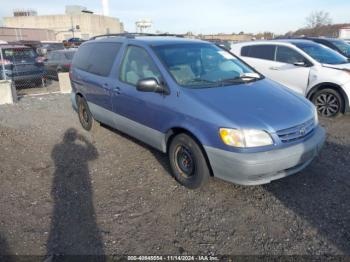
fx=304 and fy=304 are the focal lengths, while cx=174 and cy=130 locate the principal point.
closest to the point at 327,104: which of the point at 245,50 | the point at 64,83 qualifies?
the point at 245,50

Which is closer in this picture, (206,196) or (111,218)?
(111,218)

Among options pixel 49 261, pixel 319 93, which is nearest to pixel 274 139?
pixel 49 261

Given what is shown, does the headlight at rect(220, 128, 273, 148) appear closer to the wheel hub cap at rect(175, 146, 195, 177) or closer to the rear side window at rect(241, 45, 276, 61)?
the wheel hub cap at rect(175, 146, 195, 177)

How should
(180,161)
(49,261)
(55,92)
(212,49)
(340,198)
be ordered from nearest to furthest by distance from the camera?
(49,261)
(340,198)
(180,161)
(212,49)
(55,92)

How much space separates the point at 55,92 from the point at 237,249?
9.79 metres

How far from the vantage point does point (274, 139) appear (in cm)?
315

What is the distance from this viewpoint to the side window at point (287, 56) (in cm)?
717

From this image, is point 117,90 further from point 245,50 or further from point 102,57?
point 245,50

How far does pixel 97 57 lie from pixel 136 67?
1367 mm

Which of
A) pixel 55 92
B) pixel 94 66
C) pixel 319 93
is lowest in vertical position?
pixel 55 92

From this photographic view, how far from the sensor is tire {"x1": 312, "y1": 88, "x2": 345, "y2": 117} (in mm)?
6554

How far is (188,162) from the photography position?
3.75m

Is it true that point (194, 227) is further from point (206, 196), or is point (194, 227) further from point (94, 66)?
point (94, 66)

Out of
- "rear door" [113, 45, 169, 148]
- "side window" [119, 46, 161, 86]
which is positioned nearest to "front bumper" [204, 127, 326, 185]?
"rear door" [113, 45, 169, 148]
